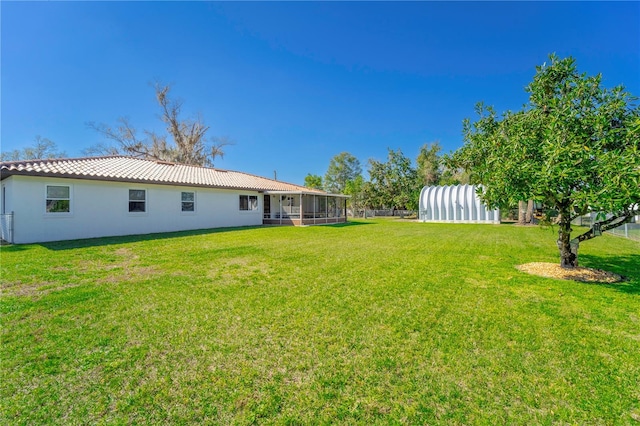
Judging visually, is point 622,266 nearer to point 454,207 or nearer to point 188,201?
point 188,201

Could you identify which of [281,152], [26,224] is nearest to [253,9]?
[26,224]

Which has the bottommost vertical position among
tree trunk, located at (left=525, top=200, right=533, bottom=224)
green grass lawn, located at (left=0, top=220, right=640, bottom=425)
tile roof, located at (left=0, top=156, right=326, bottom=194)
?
green grass lawn, located at (left=0, top=220, right=640, bottom=425)

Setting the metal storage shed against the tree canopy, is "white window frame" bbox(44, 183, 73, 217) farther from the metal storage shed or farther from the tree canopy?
the metal storage shed

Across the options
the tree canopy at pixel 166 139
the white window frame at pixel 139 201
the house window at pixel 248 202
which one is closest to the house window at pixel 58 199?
the white window frame at pixel 139 201

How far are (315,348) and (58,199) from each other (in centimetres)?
1325

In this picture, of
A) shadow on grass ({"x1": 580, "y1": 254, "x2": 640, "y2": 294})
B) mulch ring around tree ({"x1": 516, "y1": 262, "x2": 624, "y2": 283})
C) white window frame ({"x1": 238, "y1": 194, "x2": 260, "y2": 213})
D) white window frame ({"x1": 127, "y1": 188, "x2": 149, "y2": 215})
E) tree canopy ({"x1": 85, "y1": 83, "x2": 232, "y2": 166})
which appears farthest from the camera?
tree canopy ({"x1": 85, "y1": 83, "x2": 232, "y2": 166})

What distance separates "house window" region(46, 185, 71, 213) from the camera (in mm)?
10969

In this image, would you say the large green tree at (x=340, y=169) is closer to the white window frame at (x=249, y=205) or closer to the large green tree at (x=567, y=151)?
the white window frame at (x=249, y=205)

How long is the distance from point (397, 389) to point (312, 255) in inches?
234

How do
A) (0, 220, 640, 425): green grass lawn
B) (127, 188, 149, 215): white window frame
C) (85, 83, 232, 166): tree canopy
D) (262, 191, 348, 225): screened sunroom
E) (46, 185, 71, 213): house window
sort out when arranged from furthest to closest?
1. (85, 83, 232, 166): tree canopy
2. (262, 191, 348, 225): screened sunroom
3. (127, 188, 149, 215): white window frame
4. (46, 185, 71, 213): house window
5. (0, 220, 640, 425): green grass lawn

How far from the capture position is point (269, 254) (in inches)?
334

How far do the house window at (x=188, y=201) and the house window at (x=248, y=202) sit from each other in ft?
11.3

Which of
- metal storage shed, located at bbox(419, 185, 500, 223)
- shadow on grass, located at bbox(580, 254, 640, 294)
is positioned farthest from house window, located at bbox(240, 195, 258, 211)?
shadow on grass, located at bbox(580, 254, 640, 294)

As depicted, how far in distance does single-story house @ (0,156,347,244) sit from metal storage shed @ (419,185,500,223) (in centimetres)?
1430
